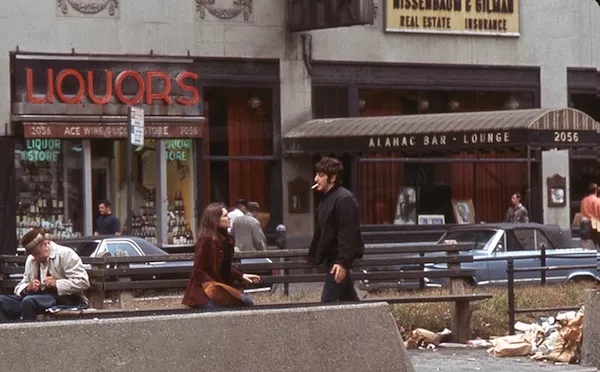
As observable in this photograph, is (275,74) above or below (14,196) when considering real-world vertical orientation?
above

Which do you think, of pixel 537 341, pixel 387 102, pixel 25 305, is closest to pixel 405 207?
pixel 387 102

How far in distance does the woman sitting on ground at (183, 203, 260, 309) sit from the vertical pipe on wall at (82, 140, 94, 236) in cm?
1712

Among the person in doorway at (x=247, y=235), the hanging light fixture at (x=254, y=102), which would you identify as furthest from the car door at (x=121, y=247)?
the hanging light fixture at (x=254, y=102)

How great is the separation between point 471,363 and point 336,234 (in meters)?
2.27

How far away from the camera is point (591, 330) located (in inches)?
540

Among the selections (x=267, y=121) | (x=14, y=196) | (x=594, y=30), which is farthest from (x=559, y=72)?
(x=14, y=196)

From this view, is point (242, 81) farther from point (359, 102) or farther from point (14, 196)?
point (14, 196)

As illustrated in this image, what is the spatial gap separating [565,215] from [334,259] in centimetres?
2350

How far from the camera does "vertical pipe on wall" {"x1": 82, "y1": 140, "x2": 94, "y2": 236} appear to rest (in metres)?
29.8

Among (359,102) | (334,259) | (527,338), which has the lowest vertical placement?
(527,338)

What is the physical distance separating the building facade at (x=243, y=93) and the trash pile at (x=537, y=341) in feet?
46.9

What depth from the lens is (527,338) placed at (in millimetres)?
15648

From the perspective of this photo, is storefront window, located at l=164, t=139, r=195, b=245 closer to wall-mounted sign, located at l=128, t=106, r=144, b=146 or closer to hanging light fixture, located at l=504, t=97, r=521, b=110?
wall-mounted sign, located at l=128, t=106, r=144, b=146

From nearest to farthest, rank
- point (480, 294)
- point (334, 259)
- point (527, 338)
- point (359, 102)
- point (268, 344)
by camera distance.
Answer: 1. point (268, 344)
2. point (334, 259)
3. point (527, 338)
4. point (480, 294)
5. point (359, 102)
